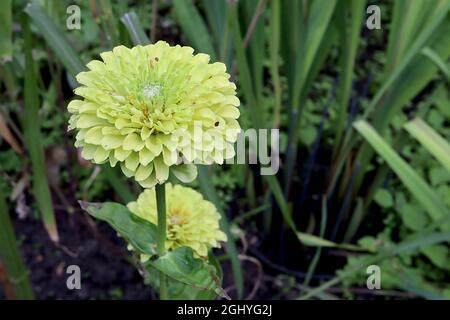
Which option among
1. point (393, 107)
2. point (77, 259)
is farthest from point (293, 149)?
point (77, 259)

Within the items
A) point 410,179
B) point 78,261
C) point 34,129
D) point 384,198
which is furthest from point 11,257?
point 384,198

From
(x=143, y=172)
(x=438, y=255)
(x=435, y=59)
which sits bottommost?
(x=438, y=255)

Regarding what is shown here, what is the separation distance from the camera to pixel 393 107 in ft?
2.89

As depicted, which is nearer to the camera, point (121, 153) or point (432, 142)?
point (121, 153)

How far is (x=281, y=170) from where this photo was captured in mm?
1107

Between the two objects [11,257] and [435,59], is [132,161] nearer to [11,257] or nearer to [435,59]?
[11,257]

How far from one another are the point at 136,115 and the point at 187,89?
5cm

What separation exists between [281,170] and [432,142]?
397mm

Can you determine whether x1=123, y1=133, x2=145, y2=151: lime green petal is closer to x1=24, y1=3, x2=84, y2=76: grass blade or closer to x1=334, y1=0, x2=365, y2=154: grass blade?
x1=24, y1=3, x2=84, y2=76: grass blade

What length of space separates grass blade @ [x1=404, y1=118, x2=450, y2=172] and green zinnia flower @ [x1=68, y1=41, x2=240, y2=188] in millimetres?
390

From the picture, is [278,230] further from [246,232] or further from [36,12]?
[36,12]

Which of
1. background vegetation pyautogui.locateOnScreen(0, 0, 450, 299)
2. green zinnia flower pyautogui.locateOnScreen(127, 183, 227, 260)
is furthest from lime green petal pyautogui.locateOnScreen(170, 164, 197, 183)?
background vegetation pyautogui.locateOnScreen(0, 0, 450, 299)

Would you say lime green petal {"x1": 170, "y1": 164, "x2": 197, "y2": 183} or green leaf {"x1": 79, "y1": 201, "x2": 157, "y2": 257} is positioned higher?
lime green petal {"x1": 170, "y1": 164, "x2": 197, "y2": 183}

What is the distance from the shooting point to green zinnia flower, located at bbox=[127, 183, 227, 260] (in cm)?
57
